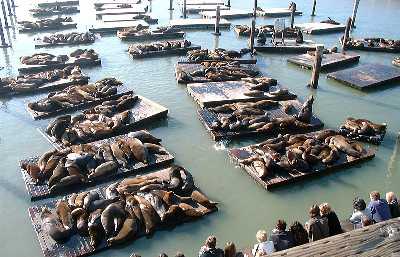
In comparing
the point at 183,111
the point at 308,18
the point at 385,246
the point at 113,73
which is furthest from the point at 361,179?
the point at 308,18

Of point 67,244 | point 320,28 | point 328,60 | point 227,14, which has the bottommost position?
point 67,244

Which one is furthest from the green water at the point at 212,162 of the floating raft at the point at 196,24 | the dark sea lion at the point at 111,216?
the floating raft at the point at 196,24

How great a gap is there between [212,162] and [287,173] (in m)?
2.21

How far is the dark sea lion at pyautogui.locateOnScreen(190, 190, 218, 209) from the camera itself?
9.89 m

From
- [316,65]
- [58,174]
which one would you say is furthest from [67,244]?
[316,65]

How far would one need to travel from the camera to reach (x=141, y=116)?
1450cm

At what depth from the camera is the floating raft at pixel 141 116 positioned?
43.3 feet

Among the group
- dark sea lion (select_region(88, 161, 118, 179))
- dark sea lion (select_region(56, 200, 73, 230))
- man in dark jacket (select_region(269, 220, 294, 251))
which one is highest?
man in dark jacket (select_region(269, 220, 294, 251))

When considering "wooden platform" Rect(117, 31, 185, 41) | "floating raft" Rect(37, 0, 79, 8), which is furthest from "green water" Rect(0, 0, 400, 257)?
"floating raft" Rect(37, 0, 79, 8)

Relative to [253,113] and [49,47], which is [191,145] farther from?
[49,47]

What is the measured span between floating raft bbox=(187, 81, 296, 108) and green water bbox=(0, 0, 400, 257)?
0.45 metres

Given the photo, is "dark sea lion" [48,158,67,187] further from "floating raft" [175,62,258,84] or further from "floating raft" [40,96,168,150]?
"floating raft" [175,62,258,84]

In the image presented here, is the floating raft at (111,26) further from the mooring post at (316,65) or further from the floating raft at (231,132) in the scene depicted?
the floating raft at (231,132)

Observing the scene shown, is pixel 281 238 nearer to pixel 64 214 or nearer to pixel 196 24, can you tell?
pixel 64 214
